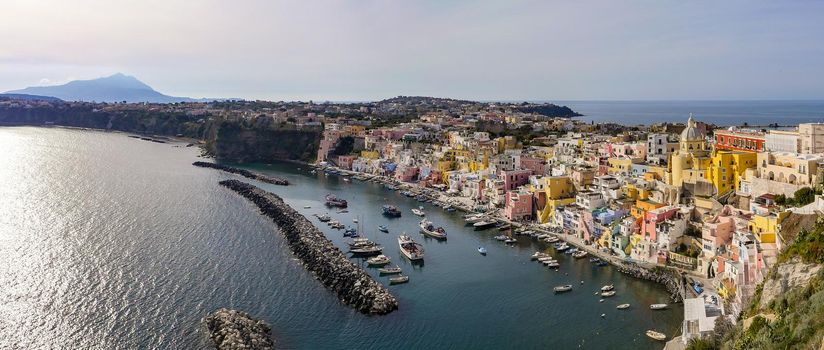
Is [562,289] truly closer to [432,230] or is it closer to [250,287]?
[432,230]

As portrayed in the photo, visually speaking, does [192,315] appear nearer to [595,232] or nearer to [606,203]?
[595,232]

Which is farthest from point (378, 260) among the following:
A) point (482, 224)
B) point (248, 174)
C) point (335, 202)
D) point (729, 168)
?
point (248, 174)

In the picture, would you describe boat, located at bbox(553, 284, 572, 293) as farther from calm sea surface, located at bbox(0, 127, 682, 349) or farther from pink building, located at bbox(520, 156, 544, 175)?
pink building, located at bbox(520, 156, 544, 175)

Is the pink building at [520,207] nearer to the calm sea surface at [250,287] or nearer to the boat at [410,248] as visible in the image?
the calm sea surface at [250,287]

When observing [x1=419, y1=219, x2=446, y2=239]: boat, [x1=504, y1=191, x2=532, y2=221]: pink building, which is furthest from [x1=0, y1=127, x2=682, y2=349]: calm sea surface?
[x1=504, y1=191, x2=532, y2=221]: pink building

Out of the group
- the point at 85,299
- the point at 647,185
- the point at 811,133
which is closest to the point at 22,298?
the point at 85,299

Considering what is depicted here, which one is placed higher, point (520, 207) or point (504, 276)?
point (520, 207)
